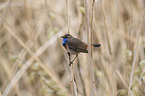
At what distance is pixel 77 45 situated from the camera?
99 cm

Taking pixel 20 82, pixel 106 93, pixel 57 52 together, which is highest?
pixel 57 52

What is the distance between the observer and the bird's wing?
0.98 metres

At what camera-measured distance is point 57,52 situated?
2656 mm

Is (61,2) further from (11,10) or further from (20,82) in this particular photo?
(20,82)

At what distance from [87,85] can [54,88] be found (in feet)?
1.18

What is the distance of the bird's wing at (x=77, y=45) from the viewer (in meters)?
0.98

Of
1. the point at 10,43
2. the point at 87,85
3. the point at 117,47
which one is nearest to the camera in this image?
the point at 87,85

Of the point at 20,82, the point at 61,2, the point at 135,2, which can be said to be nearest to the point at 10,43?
the point at 20,82

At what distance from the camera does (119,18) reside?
2.40m

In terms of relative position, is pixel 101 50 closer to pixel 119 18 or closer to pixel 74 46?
pixel 74 46

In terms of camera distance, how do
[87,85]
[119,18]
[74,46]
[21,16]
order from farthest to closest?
[21,16] < [119,18] < [87,85] < [74,46]

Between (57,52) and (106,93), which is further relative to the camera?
(57,52)

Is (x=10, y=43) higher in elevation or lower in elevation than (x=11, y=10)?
lower

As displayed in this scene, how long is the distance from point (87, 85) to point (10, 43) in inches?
47.2
